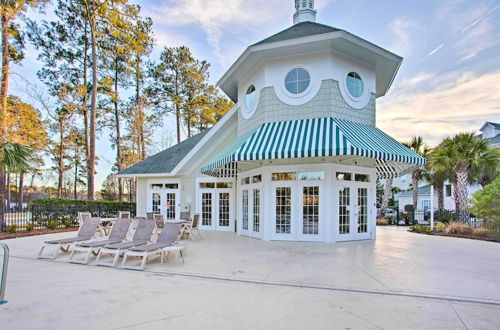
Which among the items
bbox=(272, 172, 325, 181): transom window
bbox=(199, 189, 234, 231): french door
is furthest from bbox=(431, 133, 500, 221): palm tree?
bbox=(199, 189, 234, 231): french door

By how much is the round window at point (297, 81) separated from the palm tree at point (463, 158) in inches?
420

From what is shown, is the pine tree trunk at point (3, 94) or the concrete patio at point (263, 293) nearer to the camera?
the concrete patio at point (263, 293)

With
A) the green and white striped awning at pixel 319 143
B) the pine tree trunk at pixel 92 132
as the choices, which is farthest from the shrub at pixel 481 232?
the pine tree trunk at pixel 92 132

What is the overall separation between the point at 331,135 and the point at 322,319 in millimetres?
6580

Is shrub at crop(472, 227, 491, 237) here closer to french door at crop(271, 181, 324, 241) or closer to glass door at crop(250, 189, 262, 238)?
french door at crop(271, 181, 324, 241)

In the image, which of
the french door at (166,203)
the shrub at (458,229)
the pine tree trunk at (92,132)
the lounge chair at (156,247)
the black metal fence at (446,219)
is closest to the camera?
the lounge chair at (156,247)

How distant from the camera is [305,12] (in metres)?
15.1

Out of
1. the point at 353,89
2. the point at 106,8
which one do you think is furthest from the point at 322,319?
the point at 106,8

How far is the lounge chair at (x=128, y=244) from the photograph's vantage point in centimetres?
766

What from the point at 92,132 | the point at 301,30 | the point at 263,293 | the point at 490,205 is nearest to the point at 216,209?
the point at 301,30

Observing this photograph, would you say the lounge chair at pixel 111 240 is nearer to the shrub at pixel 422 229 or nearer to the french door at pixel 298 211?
the french door at pixel 298 211

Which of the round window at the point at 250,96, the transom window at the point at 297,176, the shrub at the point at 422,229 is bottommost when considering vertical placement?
the shrub at the point at 422,229

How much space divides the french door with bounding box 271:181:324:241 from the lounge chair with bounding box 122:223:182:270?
453cm

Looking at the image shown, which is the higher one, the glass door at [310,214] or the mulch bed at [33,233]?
the glass door at [310,214]
